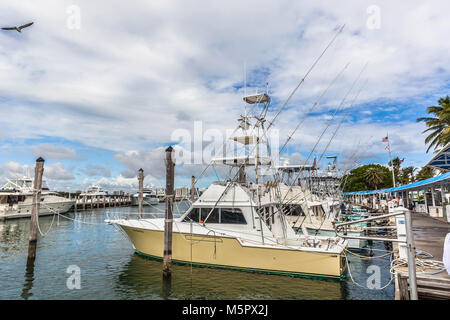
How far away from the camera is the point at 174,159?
1103cm

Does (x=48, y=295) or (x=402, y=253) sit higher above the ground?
(x=402, y=253)

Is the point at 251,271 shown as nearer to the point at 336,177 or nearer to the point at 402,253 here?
the point at 402,253

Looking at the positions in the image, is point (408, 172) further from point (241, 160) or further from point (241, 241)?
point (241, 241)

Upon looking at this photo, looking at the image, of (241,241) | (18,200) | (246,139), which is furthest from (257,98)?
(18,200)

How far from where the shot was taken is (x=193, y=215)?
1161 centimetres

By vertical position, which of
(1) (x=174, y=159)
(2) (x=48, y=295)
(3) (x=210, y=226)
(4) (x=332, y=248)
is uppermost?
(1) (x=174, y=159)

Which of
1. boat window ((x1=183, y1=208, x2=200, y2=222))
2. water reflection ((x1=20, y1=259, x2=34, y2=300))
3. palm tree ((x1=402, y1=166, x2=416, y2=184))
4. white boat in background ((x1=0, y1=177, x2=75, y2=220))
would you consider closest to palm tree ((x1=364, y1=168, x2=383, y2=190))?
palm tree ((x1=402, y1=166, x2=416, y2=184))

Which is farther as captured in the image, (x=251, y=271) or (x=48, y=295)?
(x=251, y=271)

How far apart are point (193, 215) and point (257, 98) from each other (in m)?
5.93

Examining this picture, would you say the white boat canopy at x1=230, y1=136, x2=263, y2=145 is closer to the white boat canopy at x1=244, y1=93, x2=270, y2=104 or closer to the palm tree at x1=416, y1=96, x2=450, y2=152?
the white boat canopy at x1=244, y1=93, x2=270, y2=104

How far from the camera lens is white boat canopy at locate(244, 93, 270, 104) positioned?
453 inches

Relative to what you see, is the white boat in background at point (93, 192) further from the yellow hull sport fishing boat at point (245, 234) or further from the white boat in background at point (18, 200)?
the yellow hull sport fishing boat at point (245, 234)
